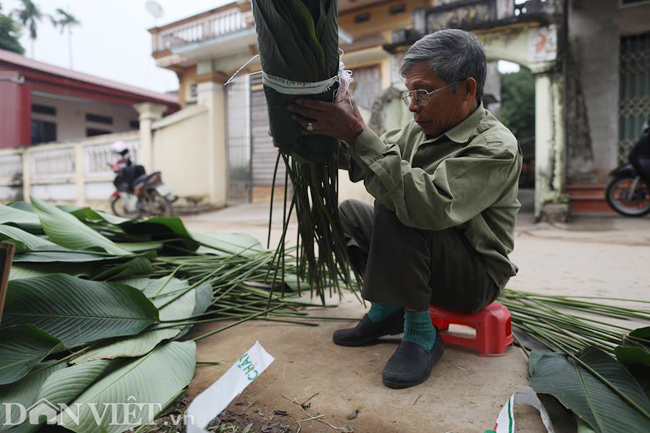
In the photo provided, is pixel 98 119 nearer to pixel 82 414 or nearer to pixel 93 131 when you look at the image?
pixel 93 131

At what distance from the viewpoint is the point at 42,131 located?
11719mm

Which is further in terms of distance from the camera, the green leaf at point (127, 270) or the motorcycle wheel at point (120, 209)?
the motorcycle wheel at point (120, 209)

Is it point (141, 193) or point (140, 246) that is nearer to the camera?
point (140, 246)

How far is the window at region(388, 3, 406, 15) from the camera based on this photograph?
26.1 ft

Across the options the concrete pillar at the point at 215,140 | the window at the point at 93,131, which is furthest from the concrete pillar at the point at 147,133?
the window at the point at 93,131

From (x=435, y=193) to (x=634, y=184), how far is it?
15.9 ft

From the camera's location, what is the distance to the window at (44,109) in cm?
1145

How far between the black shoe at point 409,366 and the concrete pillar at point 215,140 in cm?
686

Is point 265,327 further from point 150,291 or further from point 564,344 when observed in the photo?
point 564,344

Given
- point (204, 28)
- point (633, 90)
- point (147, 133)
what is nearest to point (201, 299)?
point (633, 90)

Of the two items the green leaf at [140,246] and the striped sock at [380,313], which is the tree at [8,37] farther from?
the striped sock at [380,313]

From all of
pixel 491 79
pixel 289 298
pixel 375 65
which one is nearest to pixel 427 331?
pixel 289 298

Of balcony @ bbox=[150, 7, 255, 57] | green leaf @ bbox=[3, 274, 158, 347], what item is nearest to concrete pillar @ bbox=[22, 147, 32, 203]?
balcony @ bbox=[150, 7, 255, 57]

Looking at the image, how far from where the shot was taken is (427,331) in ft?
4.00
